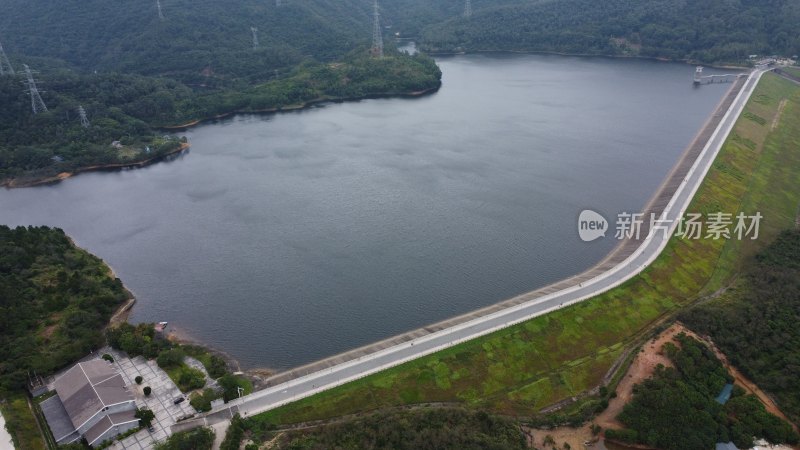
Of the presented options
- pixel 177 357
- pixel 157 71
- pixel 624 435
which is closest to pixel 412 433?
pixel 624 435

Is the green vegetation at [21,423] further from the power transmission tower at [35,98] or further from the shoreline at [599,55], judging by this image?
the shoreline at [599,55]

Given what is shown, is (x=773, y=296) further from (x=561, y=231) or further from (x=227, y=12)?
(x=227, y=12)

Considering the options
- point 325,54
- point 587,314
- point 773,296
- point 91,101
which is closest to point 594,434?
point 587,314

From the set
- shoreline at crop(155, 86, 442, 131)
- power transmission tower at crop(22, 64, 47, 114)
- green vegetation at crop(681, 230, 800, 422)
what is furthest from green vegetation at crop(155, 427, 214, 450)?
shoreline at crop(155, 86, 442, 131)

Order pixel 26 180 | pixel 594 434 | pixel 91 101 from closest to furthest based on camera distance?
pixel 594 434 < pixel 26 180 < pixel 91 101

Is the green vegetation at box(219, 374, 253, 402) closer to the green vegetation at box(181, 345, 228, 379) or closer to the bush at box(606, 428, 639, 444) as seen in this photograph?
the green vegetation at box(181, 345, 228, 379)

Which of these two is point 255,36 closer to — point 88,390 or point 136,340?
point 136,340
